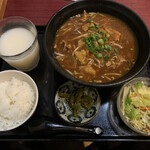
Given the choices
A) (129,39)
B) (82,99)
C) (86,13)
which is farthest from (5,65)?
(129,39)

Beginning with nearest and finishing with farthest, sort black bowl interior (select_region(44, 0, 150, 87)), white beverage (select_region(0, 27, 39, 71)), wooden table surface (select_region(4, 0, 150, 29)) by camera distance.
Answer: black bowl interior (select_region(44, 0, 150, 87)) < white beverage (select_region(0, 27, 39, 71)) < wooden table surface (select_region(4, 0, 150, 29))

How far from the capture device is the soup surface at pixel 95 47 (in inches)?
76.4

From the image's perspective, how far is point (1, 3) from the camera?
296 cm

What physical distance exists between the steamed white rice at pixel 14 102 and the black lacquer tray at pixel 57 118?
4.1 inches

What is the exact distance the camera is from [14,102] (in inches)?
80.4

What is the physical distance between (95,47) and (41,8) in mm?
1591

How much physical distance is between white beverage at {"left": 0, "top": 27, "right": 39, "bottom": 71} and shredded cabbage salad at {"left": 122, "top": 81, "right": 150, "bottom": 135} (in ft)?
4.32

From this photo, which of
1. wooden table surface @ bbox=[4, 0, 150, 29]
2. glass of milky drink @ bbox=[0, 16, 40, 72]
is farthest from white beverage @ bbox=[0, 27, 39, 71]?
wooden table surface @ bbox=[4, 0, 150, 29]

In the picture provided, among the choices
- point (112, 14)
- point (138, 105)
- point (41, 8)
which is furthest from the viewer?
point (41, 8)

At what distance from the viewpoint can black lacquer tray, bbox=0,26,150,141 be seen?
1.87 meters

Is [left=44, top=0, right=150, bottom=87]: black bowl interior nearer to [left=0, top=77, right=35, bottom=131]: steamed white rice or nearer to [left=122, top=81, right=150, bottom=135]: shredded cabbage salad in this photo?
[left=122, top=81, right=150, bottom=135]: shredded cabbage salad

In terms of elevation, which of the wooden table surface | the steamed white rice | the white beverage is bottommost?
the steamed white rice

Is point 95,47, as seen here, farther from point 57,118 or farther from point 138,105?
point 57,118

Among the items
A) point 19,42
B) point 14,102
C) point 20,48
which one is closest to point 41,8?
point 19,42
